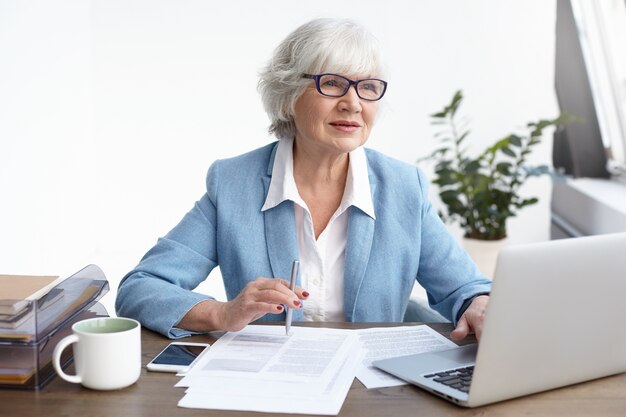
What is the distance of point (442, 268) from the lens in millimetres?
1841

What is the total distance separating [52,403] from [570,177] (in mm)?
4075

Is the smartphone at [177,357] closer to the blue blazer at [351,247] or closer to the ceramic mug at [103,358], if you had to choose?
the ceramic mug at [103,358]

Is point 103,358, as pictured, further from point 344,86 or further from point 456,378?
point 344,86

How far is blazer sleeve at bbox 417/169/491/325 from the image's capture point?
1.80 meters

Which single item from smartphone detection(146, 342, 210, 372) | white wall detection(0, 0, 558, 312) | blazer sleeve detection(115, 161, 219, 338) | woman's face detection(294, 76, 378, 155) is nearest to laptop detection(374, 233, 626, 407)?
smartphone detection(146, 342, 210, 372)

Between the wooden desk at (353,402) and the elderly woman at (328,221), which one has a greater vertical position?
the elderly woman at (328,221)

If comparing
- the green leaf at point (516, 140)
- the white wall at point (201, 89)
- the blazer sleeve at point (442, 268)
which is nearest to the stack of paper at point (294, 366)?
the blazer sleeve at point (442, 268)

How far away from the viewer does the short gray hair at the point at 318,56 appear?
71.4 inches

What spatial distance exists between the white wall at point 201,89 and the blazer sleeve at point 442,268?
357 centimetres

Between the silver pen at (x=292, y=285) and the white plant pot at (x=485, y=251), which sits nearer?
the silver pen at (x=292, y=285)

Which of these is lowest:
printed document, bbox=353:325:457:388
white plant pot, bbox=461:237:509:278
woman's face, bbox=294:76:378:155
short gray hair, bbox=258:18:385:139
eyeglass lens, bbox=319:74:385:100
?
white plant pot, bbox=461:237:509:278

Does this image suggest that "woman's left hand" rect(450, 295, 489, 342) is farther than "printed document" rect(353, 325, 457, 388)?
Yes

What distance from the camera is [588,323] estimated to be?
1.19 metres

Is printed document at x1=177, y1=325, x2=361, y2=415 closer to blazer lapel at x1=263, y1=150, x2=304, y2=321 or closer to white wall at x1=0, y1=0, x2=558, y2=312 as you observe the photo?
blazer lapel at x1=263, y1=150, x2=304, y2=321
